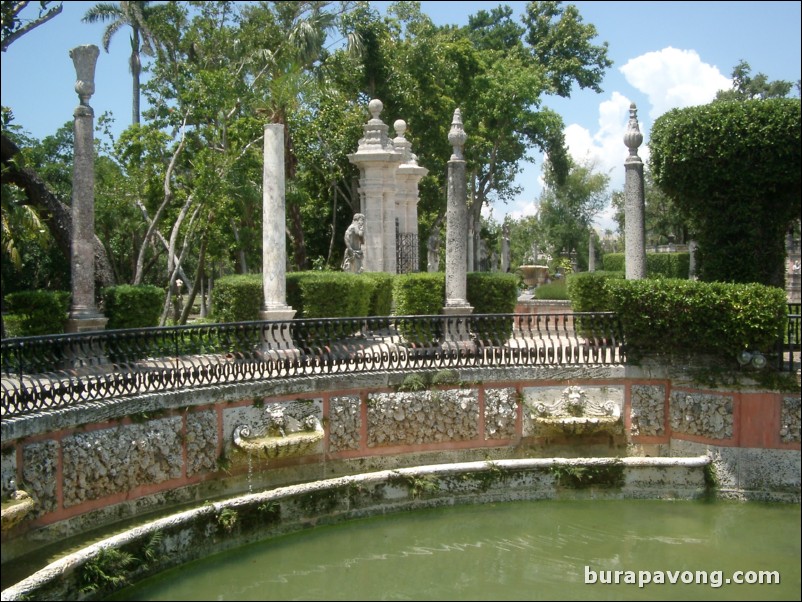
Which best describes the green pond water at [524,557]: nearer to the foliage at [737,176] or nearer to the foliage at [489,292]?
the foliage at [737,176]

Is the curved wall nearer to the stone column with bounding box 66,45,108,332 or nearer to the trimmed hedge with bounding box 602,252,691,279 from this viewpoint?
the stone column with bounding box 66,45,108,332

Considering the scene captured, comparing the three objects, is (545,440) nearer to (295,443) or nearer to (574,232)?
(295,443)

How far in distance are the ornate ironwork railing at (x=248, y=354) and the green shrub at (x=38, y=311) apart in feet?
8.23

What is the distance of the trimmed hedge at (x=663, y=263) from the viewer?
30.2 meters

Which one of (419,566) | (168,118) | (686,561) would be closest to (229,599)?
(419,566)

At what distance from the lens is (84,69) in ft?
41.1

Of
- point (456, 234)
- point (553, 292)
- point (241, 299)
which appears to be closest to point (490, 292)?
point (456, 234)

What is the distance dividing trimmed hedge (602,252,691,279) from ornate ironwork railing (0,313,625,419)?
17.6m

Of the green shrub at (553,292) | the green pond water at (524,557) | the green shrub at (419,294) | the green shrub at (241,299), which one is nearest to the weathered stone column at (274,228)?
the green shrub at (241,299)

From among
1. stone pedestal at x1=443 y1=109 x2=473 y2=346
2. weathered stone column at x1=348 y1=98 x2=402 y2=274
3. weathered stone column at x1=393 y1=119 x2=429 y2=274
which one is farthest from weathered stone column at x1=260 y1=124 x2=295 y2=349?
weathered stone column at x1=393 y1=119 x2=429 y2=274

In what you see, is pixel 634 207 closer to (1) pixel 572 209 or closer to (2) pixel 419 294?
(2) pixel 419 294

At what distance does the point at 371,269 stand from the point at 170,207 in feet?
24.6

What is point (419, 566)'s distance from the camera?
32.2 feet

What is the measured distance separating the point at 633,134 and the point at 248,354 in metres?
7.61
